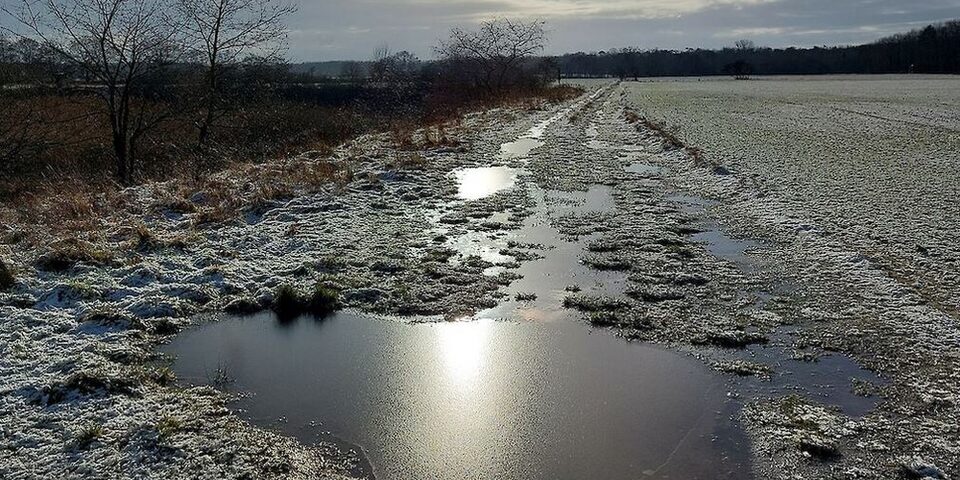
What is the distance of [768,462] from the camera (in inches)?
164

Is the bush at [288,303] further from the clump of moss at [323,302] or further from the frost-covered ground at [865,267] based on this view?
the frost-covered ground at [865,267]

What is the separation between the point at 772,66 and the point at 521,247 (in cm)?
13317

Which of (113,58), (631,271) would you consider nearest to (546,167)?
(631,271)

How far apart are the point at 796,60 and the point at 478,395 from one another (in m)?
138

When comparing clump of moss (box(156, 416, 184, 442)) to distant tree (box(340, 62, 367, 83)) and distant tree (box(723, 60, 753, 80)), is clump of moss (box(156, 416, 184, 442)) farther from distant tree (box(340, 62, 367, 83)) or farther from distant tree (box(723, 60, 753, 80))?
distant tree (box(723, 60, 753, 80))

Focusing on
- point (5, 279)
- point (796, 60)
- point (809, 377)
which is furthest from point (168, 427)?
point (796, 60)

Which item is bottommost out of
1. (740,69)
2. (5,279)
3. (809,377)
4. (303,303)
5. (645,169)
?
(809,377)

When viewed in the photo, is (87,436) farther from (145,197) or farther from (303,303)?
(145,197)

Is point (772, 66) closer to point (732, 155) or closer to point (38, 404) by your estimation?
point (732, 155)

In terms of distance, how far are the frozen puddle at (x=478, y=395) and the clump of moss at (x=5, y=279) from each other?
211cm

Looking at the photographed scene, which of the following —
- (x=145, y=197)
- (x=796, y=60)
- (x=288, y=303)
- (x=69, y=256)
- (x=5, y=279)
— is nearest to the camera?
(x=5, y=279)

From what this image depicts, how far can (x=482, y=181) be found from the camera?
47.2 ft

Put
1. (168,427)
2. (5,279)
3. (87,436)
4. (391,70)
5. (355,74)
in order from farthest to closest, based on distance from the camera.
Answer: (355,74) < (391,70) < (5,279) < (168,427) < (87,436)

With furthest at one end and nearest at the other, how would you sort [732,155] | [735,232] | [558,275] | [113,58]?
1. [732,155]
2. [113,58]
3. [735,232]
4. [558,275]
